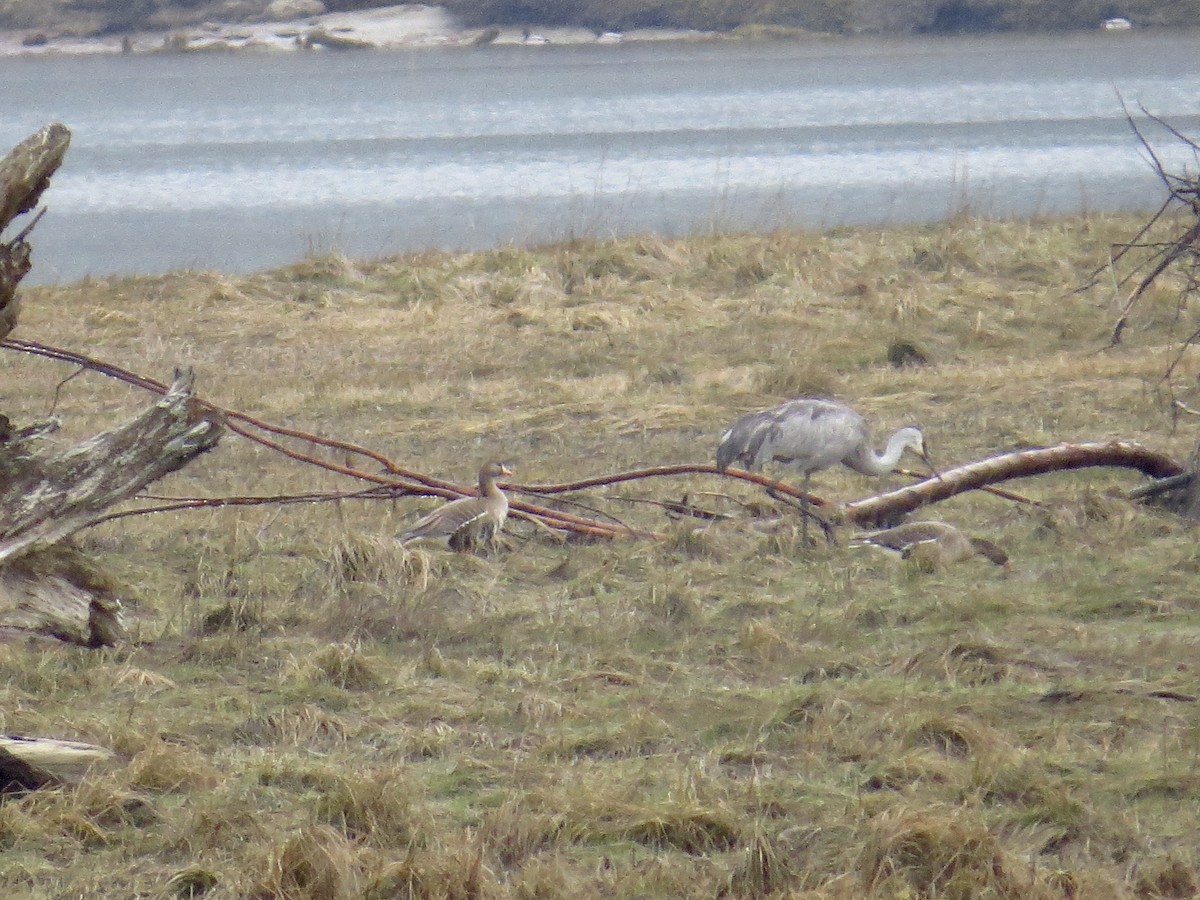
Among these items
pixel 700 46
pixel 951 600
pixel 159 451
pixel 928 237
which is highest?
pixel 159 451

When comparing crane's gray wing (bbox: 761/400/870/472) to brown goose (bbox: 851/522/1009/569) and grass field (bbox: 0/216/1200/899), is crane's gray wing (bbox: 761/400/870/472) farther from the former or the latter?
brown goose (bbox: 851/522/1009/569)

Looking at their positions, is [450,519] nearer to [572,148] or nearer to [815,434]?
[815,434]

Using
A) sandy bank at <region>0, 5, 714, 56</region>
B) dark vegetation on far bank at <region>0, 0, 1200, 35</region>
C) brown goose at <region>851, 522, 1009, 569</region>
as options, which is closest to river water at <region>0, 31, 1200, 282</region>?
brown goose at <region>851, 522, 1009, 569</region>

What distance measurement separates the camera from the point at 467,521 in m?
7.35

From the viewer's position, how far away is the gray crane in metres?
7.95

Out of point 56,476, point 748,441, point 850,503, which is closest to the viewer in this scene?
point 56,476

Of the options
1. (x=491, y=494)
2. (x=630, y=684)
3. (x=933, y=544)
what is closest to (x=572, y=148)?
(x=491, y=494)

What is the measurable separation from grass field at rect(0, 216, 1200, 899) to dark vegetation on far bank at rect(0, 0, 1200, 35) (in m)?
69.2

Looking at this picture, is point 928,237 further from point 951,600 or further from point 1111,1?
point 1111,1

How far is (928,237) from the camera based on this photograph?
673 inches

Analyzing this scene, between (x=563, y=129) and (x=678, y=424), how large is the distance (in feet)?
103

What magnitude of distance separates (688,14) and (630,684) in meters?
80.5

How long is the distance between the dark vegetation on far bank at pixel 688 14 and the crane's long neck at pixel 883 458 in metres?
70.7

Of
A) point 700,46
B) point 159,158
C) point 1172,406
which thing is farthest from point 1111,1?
point 1172,406
